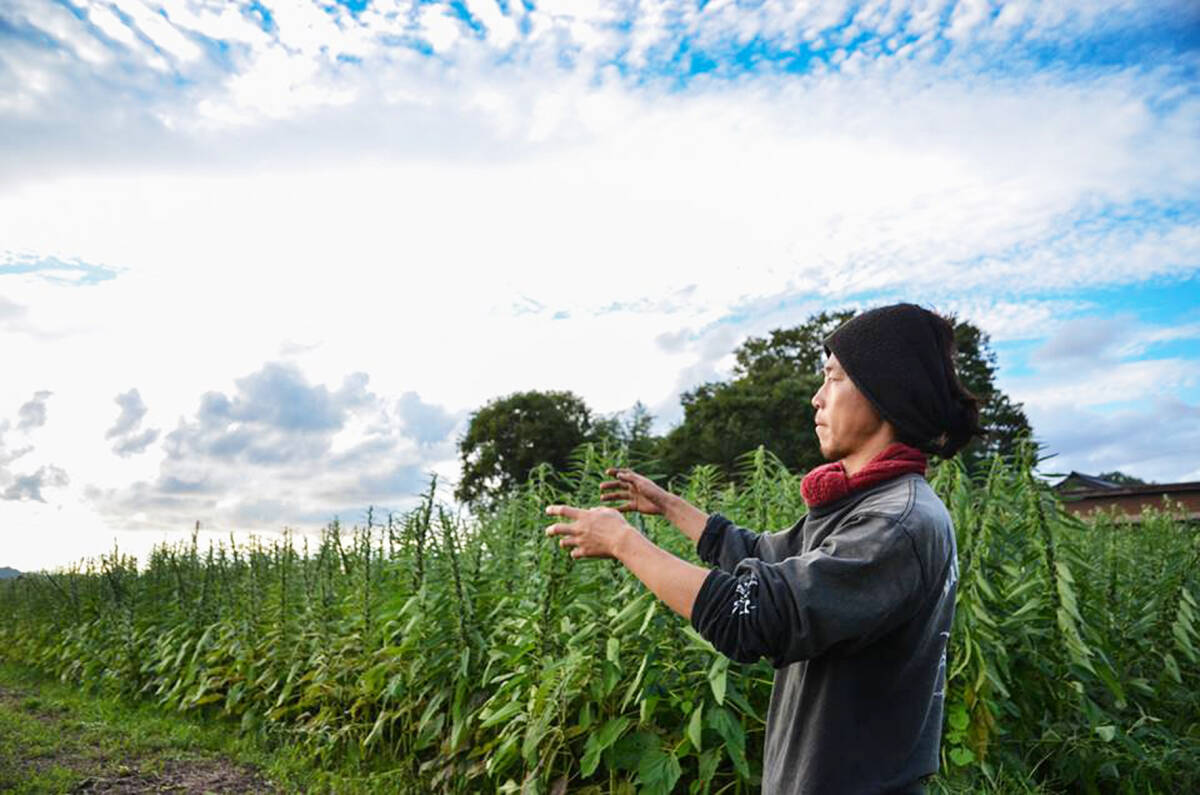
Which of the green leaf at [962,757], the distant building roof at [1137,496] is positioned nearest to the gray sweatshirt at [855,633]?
the green leaf at [962,757]

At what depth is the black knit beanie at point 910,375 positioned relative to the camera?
196cm

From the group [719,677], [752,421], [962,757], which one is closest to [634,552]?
[719,677]

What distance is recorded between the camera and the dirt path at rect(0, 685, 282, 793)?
16.8 feet

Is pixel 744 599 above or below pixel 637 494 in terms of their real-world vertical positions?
below

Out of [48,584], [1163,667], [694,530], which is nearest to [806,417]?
[48,584]

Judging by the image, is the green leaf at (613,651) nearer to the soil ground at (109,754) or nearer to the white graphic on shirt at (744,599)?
the white graphic on shirt at (744,599)

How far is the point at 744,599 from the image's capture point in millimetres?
1738

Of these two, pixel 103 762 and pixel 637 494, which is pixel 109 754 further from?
pixel 637 494

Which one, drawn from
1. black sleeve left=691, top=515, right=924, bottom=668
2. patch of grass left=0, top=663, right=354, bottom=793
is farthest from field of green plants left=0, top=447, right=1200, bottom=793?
black sleeve left=691, top=515, right=924, bottom=668

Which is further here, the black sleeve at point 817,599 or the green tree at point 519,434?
the green tree at point 519,434

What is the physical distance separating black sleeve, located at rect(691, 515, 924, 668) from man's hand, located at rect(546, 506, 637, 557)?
25cm

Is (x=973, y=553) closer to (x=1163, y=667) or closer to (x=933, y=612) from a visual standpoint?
(x=1163, y=667)

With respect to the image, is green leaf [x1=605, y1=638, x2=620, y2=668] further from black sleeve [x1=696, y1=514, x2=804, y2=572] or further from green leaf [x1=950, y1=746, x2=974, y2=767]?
green leaf [x1=950, y1=746, x2=974, y2=767]

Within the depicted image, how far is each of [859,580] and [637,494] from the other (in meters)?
1.04
